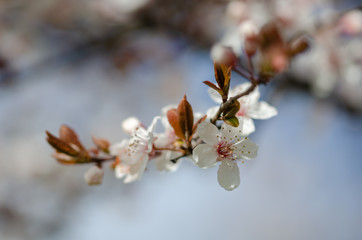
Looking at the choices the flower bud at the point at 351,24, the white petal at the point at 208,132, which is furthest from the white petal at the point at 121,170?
the flower bud at the point at 351,24

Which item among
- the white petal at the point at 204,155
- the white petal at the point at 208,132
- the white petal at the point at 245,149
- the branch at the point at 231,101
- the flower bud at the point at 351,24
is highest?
the flower bud at the point at 351,24

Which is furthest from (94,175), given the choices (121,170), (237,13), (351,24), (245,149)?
(351,24)

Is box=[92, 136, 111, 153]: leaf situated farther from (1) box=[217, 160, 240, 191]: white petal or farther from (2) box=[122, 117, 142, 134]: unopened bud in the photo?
(1) box=[217, 160, 240, 191]: white petal

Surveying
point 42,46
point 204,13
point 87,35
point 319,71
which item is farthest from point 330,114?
point 42,46

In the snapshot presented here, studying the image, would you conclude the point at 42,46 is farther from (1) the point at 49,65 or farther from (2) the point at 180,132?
(2) the point at 180,132

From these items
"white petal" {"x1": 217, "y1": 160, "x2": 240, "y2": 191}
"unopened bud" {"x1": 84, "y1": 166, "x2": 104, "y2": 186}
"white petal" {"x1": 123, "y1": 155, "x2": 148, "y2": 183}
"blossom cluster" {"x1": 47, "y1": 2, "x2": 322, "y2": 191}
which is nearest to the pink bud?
"blossom cluster" {"x1": 47, "y1": 2, "x2": 322, "y2": 191}

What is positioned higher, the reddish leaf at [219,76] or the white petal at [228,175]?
the reddish leaf at [219,76]

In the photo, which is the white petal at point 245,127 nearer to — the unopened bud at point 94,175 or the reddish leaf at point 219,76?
the reddish leaf at point 219,76
